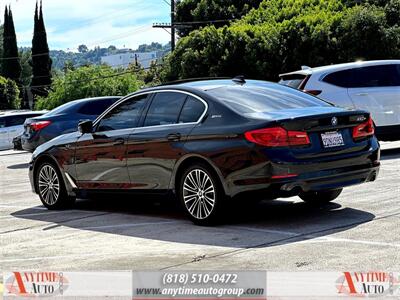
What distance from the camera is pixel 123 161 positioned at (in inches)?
362

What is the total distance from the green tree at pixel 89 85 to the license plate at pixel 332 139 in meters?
49.9

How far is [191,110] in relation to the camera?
853 centimetres

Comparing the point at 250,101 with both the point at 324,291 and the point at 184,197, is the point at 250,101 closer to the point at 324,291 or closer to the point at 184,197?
the point at 184,197

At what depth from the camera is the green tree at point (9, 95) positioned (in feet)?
271

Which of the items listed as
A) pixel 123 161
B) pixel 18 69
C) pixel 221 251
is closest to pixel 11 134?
pixel 123 161

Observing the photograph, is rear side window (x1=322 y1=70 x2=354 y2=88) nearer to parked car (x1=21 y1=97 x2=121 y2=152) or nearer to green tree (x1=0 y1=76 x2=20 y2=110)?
parked car (x1=21 y1=97 x2=121 y2=152)

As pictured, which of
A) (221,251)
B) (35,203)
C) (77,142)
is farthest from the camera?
(35,203)

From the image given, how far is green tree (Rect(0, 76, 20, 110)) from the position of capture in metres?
82.8

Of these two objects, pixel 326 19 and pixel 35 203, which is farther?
pixel 326 19

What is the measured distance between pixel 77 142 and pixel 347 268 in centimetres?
499

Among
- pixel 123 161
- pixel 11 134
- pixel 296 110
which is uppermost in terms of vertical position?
pixel 296 110

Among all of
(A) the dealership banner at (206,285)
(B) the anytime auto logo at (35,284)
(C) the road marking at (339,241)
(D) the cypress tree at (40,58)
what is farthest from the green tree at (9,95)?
(A) the dealership banner at (206,285)

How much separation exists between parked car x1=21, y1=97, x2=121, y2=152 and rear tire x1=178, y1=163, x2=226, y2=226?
31.5ft

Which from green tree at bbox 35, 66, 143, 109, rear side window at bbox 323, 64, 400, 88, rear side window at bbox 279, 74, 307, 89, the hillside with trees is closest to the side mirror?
rear side window at bbox 279, 74, 307, 89
